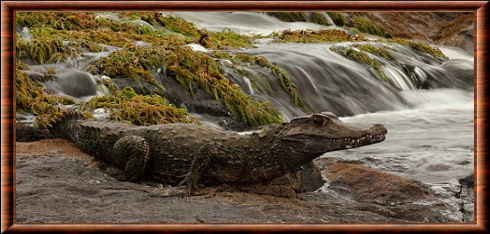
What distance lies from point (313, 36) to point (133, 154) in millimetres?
10438

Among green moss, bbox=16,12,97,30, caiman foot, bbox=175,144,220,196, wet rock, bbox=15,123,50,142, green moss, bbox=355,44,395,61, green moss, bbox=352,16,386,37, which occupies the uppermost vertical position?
green moss, bbox=352,16,386,37

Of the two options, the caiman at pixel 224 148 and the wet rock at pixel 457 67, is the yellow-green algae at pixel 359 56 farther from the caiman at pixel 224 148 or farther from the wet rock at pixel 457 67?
the caiman at pixel 224 148

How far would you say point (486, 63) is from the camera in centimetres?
304

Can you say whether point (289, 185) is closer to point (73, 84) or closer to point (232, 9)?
point (232, 9)

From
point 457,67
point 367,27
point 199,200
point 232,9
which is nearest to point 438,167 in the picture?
point 199,200

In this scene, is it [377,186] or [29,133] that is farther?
[29,133]

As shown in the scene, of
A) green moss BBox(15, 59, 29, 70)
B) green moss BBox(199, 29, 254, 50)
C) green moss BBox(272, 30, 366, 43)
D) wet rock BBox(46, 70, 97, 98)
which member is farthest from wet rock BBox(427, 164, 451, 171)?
green moss BBox(272, 30, 366, 43)

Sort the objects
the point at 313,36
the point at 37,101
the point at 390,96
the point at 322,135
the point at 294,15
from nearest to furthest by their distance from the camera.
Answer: the point at 322,135 < the point at 37,101 < the point at 294,15 < the point at 390,96 < the point at 313,36

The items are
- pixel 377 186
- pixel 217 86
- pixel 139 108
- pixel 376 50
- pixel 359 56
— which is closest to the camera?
pixel 377 186

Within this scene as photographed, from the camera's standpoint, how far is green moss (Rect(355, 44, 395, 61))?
1329 cm

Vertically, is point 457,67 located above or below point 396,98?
above

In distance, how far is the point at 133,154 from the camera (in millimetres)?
4234

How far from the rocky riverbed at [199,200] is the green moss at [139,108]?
1507 millimetres

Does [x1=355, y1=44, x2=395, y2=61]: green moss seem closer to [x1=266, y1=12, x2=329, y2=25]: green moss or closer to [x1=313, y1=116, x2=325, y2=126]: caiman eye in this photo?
[x1=266, y1=12, x2=329, y2=25]: green moss
